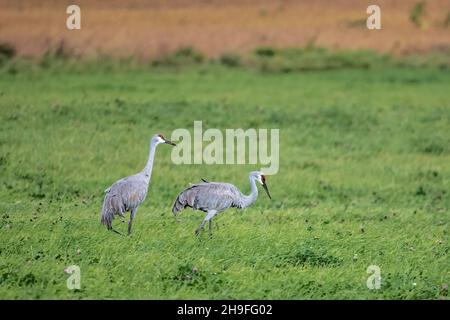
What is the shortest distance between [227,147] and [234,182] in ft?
10.2

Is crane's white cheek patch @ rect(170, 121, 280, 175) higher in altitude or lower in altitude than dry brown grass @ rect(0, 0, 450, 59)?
lower

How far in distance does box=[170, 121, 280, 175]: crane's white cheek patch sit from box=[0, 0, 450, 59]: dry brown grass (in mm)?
10747

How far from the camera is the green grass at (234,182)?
11648 mm

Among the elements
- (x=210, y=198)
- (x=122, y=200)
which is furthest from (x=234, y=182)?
(x=122, y=200)

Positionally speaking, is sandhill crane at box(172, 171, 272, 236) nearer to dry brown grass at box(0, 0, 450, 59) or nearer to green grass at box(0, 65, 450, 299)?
green grass at box(0, 65, 450, 299)

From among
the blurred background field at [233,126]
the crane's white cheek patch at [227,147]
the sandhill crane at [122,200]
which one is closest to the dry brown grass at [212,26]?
the blurred background field at [233,126]

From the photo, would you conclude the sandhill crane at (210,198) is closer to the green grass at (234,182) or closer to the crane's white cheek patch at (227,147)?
the green grass at (234,182)

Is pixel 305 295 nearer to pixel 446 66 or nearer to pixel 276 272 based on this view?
pixel 276 272

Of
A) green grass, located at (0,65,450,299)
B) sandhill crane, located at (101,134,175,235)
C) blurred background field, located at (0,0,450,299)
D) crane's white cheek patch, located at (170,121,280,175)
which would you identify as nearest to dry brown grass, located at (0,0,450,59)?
blurred background field, located at (0,0,450,299)

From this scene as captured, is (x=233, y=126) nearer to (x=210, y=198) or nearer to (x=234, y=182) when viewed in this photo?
(x=234, y=182)

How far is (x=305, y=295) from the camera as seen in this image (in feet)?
37.4

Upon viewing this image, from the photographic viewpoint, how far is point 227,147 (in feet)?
68.0

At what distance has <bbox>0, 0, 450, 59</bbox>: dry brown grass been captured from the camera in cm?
3206

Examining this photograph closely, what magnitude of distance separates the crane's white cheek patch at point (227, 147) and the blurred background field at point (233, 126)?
1.32 ft
